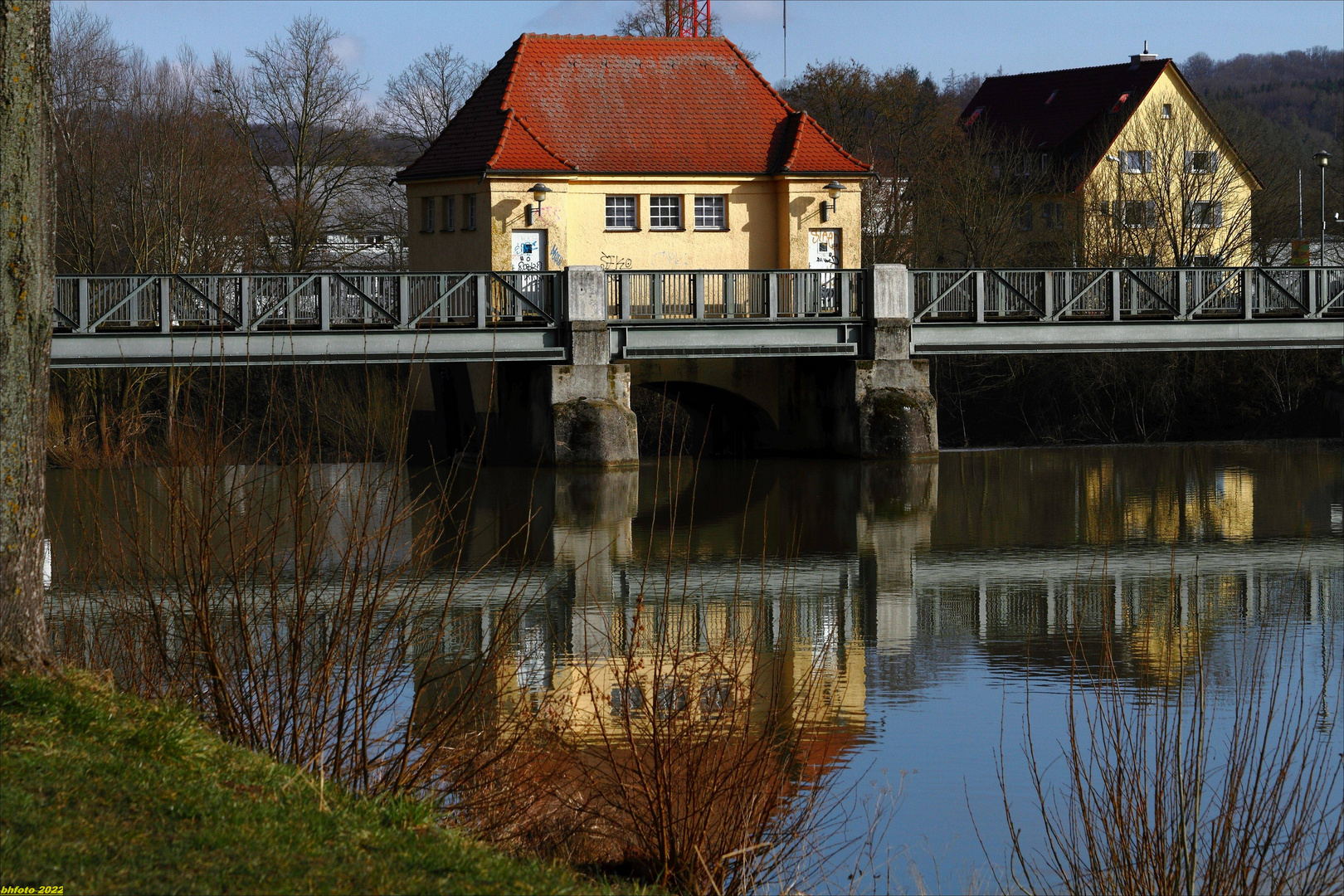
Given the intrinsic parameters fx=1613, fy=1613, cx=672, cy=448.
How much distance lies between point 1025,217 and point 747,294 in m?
25.9

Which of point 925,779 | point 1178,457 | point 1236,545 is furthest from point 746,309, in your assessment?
point 925,779

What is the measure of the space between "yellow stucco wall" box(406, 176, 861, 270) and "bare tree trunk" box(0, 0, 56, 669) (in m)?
26.2

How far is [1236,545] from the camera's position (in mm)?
18109

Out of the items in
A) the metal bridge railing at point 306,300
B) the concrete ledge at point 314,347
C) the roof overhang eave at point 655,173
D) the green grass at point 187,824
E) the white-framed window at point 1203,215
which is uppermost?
the white-framed window at point 1203,215

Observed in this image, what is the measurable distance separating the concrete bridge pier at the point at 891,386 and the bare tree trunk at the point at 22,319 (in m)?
21.6

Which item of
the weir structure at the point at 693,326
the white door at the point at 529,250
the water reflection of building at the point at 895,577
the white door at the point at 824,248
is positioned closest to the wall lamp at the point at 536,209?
the white door at the point at 529,250

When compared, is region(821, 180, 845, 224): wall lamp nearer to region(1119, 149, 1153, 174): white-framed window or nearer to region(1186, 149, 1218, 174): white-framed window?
region(1119, 149, 1153, 174): white-framed window

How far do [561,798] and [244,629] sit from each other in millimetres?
1550

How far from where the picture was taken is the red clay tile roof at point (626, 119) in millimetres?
34844

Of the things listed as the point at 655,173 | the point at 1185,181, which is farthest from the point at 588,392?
the point at 1185,181

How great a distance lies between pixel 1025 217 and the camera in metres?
A: 52.4

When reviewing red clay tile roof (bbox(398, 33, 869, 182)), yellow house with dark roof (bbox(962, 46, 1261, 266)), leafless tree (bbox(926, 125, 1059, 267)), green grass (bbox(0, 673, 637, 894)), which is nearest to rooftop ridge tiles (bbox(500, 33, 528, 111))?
red clay tile roof (bbox(398, 33, 869, 182))

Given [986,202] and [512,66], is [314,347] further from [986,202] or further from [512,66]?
[986,202]

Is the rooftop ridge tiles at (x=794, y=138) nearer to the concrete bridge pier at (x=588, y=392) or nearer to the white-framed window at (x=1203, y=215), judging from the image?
the concrete bridge pier at (x=588, y=392)
